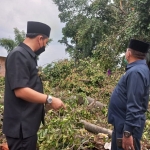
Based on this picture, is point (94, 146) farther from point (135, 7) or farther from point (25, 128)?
point (135, 7)

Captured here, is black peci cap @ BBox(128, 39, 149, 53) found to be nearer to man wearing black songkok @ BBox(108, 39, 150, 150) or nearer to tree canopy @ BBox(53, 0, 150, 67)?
man wearing black songkok @ BBox(108, 39, 150, 150)

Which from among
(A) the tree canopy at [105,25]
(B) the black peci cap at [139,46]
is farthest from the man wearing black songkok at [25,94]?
(A) the tree canopy at [105,25]

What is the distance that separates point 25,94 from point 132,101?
1070mm

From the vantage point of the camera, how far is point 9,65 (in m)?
2.35

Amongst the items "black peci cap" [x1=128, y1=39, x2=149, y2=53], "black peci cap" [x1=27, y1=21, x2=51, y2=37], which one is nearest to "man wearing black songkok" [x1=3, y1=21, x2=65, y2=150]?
"black peci cap" [x1=27, y1=21, x2=51, y2=37]

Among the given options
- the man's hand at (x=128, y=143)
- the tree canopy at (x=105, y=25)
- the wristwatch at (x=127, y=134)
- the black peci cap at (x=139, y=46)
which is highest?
the tree canopy at (x=105, y=25)

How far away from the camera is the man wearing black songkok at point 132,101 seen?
8.95 feet

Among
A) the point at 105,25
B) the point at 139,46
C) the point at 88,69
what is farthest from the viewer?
the point at 105,25

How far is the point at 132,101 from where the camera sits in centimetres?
272

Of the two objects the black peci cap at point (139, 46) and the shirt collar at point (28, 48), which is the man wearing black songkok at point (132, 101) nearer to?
the black peci cap at point (139, 46)

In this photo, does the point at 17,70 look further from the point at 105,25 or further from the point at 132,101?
the point at 105,25

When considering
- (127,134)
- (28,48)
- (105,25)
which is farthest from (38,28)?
(105,25)

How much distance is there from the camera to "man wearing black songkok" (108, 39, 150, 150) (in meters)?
2.73

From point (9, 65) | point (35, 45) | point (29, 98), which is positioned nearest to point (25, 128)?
point (29, 98)
